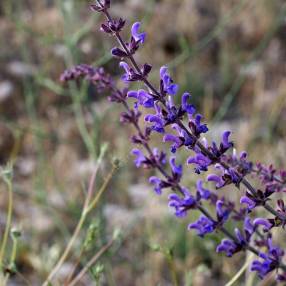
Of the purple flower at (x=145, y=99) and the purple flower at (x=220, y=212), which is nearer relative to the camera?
the purple flower at (x=145, y=99)

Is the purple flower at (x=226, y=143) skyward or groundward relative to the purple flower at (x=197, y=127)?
skyward

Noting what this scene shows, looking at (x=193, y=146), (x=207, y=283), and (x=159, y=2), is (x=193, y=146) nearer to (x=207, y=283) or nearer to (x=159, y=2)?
(x=207, y=283)

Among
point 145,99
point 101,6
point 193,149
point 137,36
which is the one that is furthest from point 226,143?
point 101,6

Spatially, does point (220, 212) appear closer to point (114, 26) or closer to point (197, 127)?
point (197, 127)

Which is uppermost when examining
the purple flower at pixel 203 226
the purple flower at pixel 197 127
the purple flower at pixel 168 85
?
the purple flower at pixel 168 85

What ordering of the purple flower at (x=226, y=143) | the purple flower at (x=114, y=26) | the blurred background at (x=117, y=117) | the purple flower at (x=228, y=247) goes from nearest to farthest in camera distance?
the purple flower at (x=114, y=26)
the purple flower at (x=226, y=143)
the purple flower at (x=228, y=247)
the blurred background at (x=117, y=117)

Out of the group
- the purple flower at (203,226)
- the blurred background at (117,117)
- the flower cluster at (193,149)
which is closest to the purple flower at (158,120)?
the flower cluster at (193,149)

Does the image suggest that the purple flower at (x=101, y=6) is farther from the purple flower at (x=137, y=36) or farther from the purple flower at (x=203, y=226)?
the purple flower at (x=203, y=226)

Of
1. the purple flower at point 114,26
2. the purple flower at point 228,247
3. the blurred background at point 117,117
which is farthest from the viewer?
the blurred background at point 117,117
